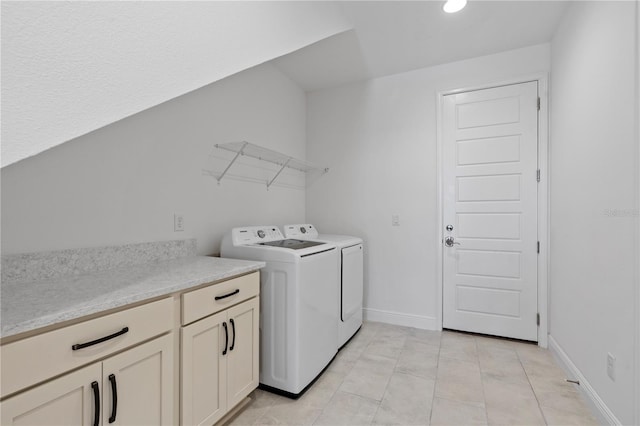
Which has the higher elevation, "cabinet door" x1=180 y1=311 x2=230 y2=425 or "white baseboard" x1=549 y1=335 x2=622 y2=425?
"cabinet door" x1=180 y1=311 x2=230 y2=425

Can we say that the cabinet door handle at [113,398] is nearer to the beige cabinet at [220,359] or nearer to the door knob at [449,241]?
the beige cabinet at [220,359]

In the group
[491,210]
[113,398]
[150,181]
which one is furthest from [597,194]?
[150,181]

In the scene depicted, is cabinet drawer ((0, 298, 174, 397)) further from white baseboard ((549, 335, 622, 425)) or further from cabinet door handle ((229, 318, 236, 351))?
white baseboard ((549, 335, 622, 425))

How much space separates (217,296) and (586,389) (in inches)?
85.8

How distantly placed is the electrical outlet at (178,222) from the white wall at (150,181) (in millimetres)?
28

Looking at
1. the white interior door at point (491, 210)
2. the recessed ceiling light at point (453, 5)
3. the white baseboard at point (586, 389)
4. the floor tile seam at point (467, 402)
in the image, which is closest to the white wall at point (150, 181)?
the recessed ceiling light at point (453, 5)

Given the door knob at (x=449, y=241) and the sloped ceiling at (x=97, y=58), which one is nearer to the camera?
the sloped ceiling at (x=97, y=58)

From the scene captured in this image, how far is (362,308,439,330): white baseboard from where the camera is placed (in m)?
2.91

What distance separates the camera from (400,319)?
3020mm

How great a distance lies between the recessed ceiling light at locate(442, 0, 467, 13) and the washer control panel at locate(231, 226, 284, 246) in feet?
6.69

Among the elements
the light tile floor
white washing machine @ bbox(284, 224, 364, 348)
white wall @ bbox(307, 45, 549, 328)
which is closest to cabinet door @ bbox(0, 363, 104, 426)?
the light tile floor

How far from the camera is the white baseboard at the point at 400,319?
2.91 metres

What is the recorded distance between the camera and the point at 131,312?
1.08 m

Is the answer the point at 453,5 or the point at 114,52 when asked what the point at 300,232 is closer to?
the point at 453,5
